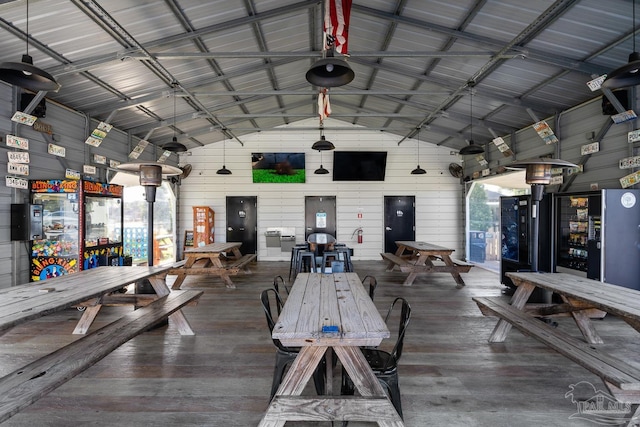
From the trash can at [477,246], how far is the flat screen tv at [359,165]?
324 cm

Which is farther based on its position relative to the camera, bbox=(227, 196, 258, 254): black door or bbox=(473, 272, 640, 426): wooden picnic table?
bbox=(227, 196, 258, 254): black door

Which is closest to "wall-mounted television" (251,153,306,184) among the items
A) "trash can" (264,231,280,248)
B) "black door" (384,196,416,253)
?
"trash can" (264,231,280,248)

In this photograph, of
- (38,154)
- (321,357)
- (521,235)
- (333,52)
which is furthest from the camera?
(521,235)

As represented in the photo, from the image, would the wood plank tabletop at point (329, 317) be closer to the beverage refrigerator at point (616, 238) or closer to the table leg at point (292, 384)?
the table leg at point (292, 384)

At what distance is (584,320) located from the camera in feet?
11.4

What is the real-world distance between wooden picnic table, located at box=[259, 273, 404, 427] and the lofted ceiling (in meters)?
3.89

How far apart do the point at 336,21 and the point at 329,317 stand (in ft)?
10.1

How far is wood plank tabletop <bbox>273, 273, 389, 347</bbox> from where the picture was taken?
1896 millimetres

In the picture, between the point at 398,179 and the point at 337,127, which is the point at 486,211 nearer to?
the point at 398,179

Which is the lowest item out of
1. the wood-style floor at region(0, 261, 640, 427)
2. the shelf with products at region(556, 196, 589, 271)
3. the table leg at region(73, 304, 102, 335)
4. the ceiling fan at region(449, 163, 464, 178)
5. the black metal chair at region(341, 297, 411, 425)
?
the wood-style floor at region(0, 261, 640, 427)

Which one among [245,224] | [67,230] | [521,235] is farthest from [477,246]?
[67,230]

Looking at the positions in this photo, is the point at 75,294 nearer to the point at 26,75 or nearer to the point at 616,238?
the point at 26,75

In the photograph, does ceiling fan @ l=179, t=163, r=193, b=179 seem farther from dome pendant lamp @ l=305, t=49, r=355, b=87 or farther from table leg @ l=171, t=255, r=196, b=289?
dome pendant lamp @ l=305, t=49, r=355, b=87

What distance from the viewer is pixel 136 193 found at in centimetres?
888
